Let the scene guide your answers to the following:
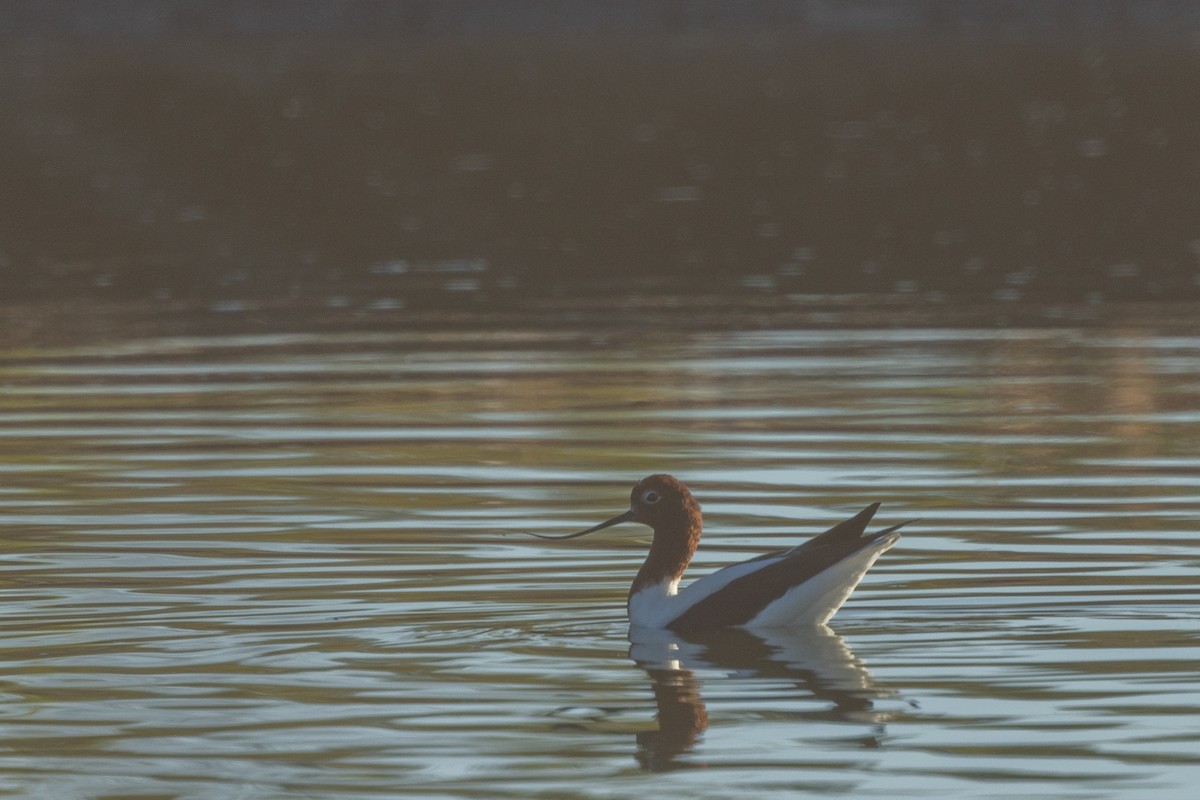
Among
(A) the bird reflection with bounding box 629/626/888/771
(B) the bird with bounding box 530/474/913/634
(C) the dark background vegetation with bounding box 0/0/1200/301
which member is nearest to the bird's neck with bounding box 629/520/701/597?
(B) the bird with bounding box 530/474/913/634

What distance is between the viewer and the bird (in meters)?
8.88

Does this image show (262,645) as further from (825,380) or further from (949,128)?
(949,128)

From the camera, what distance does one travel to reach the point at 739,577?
9.11m

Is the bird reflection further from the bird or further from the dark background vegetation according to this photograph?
the dark background vegetation

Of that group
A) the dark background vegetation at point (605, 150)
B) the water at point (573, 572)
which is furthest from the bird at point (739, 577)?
the dark background vegetation at point (605, 150)

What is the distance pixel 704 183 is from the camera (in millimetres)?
35250

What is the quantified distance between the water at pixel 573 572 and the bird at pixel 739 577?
123 millimetres

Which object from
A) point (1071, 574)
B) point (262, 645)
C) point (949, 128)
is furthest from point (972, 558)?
point (949, 128)

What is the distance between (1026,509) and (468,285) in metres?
12.7

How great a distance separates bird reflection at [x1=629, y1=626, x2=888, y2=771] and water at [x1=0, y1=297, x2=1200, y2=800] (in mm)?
20

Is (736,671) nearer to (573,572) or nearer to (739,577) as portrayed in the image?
(739,577)

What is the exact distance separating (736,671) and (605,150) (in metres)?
31.9

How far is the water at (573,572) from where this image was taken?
7.88 m

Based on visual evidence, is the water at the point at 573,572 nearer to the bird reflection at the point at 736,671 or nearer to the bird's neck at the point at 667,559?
the bird reflection at the point at 736,671
